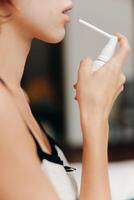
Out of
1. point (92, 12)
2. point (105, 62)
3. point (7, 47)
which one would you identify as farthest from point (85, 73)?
point (92, 12)

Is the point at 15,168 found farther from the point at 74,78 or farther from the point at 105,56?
the point at 74,78

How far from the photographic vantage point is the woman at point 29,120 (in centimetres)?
95

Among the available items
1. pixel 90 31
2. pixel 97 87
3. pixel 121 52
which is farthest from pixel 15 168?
pixel 90 31

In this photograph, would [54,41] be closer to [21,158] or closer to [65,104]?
[21,158]

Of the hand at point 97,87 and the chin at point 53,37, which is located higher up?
the chin at point 53,37

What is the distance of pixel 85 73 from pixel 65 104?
3545mm

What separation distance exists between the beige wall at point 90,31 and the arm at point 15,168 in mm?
3467

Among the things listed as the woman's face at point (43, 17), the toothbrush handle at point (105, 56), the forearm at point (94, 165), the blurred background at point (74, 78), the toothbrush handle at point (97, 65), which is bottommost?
the blurred background at point (74, 78)

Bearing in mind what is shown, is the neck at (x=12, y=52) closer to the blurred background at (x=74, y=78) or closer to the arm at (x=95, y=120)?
the arm at (x=95, y=120)

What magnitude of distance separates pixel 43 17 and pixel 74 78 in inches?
136

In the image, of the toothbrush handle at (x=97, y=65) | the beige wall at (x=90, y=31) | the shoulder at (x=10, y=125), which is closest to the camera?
the shoulder at (x=10, y=125)

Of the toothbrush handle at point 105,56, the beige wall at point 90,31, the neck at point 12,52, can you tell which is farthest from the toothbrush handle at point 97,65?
the beige wall at point 90,31

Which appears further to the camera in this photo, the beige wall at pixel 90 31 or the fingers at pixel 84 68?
the beige wall at pixel 90 31

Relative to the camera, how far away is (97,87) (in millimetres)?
1022
